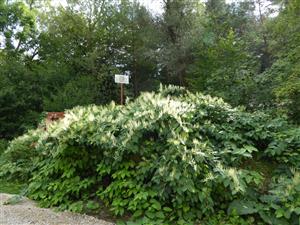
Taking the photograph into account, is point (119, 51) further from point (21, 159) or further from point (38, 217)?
point (38, 217)

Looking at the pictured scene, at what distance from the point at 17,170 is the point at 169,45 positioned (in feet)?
25.2

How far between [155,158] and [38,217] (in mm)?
1184

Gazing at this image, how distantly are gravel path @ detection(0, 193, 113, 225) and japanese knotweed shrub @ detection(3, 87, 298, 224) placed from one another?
0.14m

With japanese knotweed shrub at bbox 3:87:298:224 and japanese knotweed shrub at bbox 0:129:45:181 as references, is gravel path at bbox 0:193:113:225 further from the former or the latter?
japanese knotweed shrub at bbox 0:129:45:181

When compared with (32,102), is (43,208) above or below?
below

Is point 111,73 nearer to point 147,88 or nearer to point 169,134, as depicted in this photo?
point 147,88

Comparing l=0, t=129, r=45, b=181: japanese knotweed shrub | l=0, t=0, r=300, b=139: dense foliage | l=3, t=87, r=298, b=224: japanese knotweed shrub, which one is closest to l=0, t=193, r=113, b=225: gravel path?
l=3, t=87, r=298, b=224: japanese knotweed shrub

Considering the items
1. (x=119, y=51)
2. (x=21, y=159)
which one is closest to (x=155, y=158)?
(x=21, y=159)

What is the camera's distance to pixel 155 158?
120 inches

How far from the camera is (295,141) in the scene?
127 inches

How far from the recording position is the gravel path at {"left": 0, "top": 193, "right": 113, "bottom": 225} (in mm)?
2879

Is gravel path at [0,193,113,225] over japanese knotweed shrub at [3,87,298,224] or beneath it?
beneath

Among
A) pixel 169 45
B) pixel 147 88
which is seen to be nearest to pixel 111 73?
pixel 147 88

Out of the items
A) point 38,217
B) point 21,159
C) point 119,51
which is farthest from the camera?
point 119,51
